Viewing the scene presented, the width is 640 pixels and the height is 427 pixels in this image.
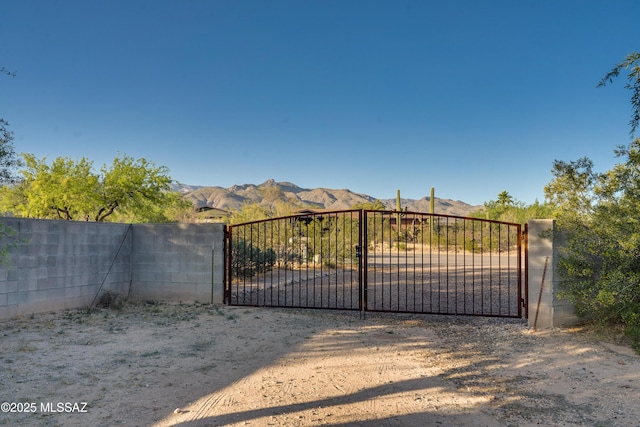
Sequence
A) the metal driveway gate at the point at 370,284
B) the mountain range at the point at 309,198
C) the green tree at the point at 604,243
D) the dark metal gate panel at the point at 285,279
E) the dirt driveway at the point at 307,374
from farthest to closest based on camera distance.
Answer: the mountain range at the point at 309,198 → the dark metal gate panel at the point at 285,279 → the metal driveway gate at the point at 370,284 → the green tree at the point at 604,243 → the dirt driveway at the point at 307,374

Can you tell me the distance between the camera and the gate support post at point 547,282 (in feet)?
23.8

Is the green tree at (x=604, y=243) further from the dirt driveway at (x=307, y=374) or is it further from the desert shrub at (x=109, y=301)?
the desert shrub at (x=109, y=301)

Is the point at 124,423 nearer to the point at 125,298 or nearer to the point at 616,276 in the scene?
the point at 616,276

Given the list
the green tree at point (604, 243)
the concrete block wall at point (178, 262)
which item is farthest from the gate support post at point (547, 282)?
the concrete block wall at point (178, 262)

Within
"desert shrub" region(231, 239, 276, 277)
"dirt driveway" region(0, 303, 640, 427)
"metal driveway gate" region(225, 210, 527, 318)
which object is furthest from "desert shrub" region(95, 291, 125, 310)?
"desert shrub" region(231, 239, 276, 277)

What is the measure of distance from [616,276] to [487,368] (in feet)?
7.35

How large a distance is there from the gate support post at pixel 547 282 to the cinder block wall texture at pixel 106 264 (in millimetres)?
6263

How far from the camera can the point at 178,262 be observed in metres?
9.91

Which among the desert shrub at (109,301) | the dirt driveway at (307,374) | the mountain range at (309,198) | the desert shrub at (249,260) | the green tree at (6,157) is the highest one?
the mountain range at (309,198)

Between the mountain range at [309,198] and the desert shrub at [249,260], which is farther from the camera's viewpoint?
the mountain range at [309,198]

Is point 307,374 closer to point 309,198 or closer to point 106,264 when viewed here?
point 106,264

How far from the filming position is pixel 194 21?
14.4m

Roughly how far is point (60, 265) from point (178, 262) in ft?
7.63

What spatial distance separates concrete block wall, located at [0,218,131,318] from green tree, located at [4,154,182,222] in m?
9.20
